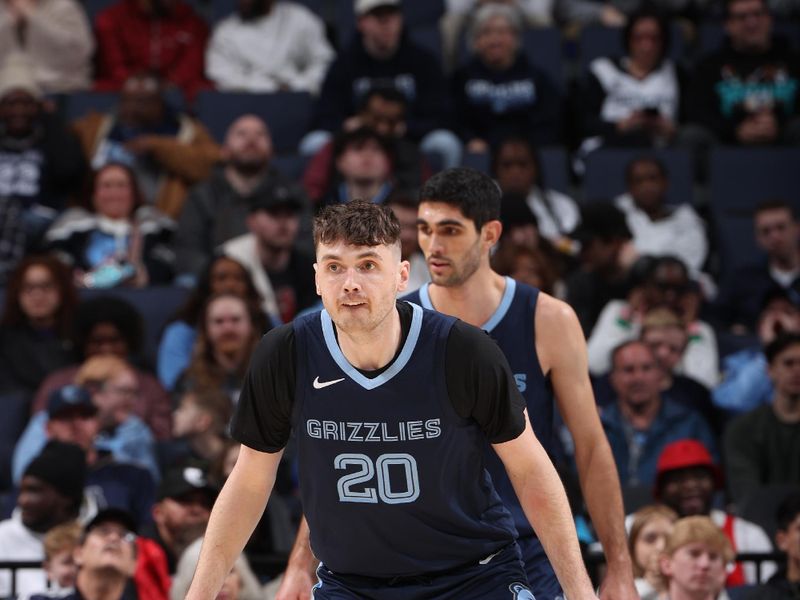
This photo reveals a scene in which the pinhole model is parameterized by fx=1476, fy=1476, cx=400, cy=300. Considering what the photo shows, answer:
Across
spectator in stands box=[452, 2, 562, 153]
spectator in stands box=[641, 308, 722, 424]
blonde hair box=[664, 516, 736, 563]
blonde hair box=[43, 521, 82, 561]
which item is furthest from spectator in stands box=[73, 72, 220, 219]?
blonde hair box=[664, 516, 736, 563]

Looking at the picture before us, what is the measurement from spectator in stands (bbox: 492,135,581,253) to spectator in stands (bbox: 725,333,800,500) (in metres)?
2.24

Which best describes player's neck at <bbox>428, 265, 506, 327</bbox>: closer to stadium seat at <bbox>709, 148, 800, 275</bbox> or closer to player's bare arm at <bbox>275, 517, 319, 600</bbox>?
player's bare arm at <bbox>275, 517, 319, 600</bbox>

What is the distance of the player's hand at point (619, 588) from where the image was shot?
451 centimetres

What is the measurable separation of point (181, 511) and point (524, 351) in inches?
102

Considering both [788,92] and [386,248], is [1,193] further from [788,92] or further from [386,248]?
[386,248]

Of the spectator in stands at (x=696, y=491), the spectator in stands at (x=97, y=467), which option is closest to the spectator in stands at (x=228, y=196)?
the spectator in stands at (x=97, y=467)

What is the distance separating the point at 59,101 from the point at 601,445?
7.16 meters

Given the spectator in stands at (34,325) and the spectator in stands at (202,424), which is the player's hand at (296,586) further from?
the spectator in stands at (34,325)

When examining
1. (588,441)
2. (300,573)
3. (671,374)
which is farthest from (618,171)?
(300,573)

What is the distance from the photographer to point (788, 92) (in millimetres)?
10719

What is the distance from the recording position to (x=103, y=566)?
238 inches

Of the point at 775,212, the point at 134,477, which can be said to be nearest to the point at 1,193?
the point at 134,477

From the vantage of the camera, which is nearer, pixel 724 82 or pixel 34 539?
pixel 34 539

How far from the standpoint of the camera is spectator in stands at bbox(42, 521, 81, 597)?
6.30 metres
